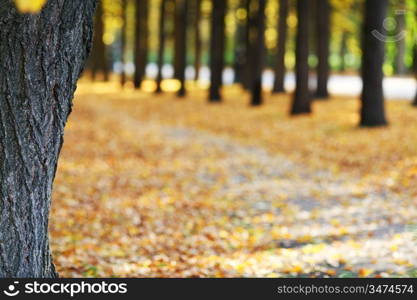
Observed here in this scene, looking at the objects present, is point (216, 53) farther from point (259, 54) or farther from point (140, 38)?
point (140, 38)

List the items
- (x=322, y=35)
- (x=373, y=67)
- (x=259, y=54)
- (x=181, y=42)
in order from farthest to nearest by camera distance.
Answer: (x=181, y=42), (x=322, y=35), (x=259, y=54), (x=373, y=67)

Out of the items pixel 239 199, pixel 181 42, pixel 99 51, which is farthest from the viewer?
pixel 99 51

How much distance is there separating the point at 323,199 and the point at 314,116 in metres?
10.2

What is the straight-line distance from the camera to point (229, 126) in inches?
823

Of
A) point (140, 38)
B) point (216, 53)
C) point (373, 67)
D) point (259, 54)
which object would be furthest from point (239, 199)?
point (140, 38)

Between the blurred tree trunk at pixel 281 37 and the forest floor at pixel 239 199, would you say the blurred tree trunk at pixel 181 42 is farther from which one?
the forest floor at pixel 239 199

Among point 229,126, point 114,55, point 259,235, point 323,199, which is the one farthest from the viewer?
point 114,55

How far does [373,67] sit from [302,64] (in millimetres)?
3797

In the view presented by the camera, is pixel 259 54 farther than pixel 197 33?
No

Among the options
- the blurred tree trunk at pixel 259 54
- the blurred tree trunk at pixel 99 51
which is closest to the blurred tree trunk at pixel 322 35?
the blurred tree trunk at pixel 259 54

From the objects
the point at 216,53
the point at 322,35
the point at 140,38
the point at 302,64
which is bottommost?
the point at 302,64

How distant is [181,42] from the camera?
104 ft

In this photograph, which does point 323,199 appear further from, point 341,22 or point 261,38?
point 341,22

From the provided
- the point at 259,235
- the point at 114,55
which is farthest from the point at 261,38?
the point at 114,55
